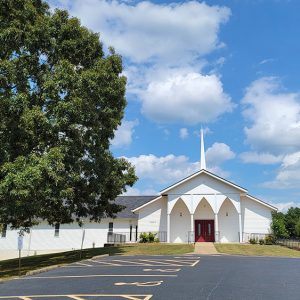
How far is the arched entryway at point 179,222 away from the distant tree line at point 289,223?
25.8 ft

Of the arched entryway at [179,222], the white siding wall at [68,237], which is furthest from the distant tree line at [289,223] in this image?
the white siding wall at [68,237]

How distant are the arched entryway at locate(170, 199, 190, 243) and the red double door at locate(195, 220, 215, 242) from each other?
0.93 m

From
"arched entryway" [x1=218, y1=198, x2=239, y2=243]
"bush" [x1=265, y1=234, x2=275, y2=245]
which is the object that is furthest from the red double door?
"bush" [x1=265, y1=234, x2=275, y2=245]

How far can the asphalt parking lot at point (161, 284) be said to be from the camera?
1148 cm

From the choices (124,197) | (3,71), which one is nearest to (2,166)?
(3,71)

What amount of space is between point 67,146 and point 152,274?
7.64 meters

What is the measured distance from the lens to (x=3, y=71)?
751 inches

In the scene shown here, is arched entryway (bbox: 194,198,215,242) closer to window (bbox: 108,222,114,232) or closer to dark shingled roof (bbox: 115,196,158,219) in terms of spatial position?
dark shingled roof (bbox: 115,196,158,219)

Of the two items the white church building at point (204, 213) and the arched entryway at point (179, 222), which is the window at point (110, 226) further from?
the arched entryway at point (179, 222)

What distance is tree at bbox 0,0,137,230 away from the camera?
18.0 m

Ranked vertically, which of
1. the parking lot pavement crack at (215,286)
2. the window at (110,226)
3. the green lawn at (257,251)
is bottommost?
the parking lot pavement crack at (215,286)

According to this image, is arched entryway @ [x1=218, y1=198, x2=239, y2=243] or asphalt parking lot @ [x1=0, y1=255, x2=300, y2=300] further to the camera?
arched entryway @ [x1=218, y1=198, x2=239, y2=243]

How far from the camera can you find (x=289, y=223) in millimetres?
92812

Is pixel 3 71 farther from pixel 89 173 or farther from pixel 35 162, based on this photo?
pixel 89 173
